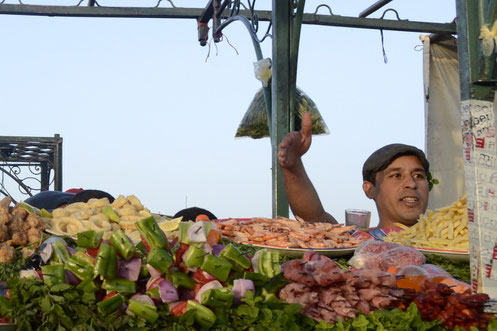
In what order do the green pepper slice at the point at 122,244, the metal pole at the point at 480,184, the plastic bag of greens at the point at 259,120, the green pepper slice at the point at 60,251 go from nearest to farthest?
the green pepper slice at the point at 122,244 < the green pepper slice at the point at 60,251 < the metal pole at the point at 480,184 < the plastic bag of greens at the point at 259,120

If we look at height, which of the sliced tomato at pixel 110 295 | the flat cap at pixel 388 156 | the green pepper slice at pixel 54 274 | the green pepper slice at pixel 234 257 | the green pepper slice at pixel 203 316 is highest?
the flat cap at pixel 388 156

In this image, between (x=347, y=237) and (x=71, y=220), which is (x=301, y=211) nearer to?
(x=347, y=237)

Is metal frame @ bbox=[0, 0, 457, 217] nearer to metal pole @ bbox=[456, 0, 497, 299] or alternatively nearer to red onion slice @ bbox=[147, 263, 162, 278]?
metal pole @ bbox=[456, 0, 497, 299]

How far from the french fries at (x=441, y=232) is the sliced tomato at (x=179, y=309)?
1.99m

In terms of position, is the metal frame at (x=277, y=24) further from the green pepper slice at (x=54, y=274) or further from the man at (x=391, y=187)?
the green pepper slice at (x=54, y=274)

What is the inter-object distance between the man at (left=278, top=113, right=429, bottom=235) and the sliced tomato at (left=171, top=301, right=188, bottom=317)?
8.35 ft

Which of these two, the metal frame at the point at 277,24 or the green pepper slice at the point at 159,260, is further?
the metal frame at the point at 277,24

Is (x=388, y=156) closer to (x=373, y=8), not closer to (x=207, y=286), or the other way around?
(x=207, y=286)

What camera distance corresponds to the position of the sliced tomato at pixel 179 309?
196 centimetres

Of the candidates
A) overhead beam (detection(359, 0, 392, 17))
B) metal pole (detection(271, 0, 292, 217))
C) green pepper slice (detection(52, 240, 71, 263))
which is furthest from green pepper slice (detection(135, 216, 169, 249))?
overhead beam (detection(359, 0, 392, 17))

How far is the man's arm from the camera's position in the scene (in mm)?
4062

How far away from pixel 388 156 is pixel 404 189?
0.90 feet

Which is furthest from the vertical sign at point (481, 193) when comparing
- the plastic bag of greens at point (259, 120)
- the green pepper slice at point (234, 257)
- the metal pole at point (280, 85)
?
the plastic bag of greens at point (259, 120)

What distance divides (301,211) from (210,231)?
2.57 meters
